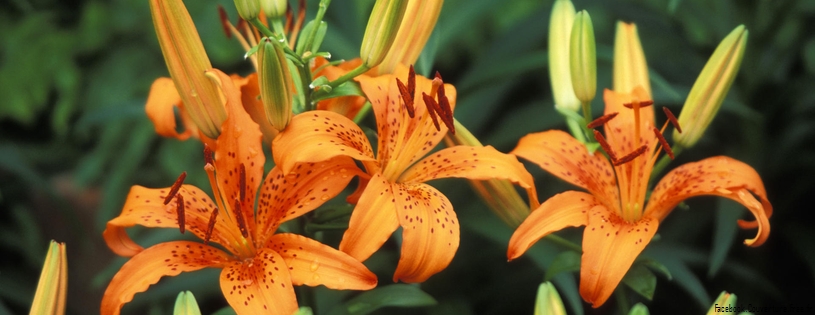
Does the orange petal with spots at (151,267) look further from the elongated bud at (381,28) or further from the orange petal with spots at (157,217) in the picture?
the elongated bud at (381,28)

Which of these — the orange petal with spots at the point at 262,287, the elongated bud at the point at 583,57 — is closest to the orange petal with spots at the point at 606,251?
the elongated bud at the point at 583,57

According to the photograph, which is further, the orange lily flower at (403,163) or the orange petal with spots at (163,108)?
the orange petal with spots at (163,108)

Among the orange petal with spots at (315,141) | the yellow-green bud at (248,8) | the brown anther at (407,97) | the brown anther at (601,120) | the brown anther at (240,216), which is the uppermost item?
the yellow-green bud at (248,8)

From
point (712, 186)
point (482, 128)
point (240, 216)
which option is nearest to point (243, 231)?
point (240, 216)

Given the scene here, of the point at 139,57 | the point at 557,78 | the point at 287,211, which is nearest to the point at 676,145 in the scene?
the point at 557,78

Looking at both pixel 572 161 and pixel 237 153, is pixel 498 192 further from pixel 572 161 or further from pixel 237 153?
pixel 237 153

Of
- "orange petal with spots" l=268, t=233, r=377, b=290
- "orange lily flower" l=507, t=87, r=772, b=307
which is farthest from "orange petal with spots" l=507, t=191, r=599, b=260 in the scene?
"orange petal with spots" l=268, t=233, r=377, b=290

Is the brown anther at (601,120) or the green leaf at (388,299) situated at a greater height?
the brown anther at (601,120)

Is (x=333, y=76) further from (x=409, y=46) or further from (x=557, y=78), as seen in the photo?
(x=557, y=78)
